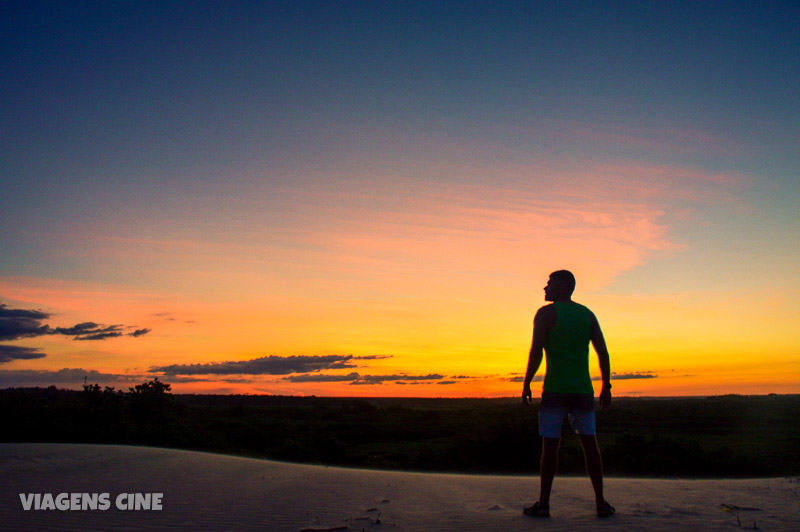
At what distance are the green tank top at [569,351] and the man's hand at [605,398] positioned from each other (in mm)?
335

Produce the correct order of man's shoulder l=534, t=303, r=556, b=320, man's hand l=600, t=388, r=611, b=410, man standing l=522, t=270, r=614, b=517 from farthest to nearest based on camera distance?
man's hand l=600, t=388, r=611, b=410 → man's shoulder l=534, t=303, r=556, b=320 → man standing l=522, t=270, r=614, b=517

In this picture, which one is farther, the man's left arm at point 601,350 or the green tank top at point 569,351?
the man's left arm at point 601,350

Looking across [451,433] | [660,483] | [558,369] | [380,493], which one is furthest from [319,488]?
[451,433]

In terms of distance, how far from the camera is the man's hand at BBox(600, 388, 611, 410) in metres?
5.87

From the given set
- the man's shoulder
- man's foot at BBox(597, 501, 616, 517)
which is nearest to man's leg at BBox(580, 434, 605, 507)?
man's foot at BBox(597, 501, 616, 517)

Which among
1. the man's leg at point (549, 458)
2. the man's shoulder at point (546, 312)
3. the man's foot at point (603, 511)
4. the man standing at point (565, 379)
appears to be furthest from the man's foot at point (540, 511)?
the man's shoulder at point (546, 312)

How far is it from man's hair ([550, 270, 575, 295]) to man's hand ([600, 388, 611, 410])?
1140 millimetres

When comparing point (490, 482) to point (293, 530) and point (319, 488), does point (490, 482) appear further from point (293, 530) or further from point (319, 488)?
point (293, 530)

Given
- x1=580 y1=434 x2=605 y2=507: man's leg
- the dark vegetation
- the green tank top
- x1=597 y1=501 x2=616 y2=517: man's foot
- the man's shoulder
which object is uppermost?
the man's shoulder

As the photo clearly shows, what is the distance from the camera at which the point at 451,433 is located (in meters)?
46.3

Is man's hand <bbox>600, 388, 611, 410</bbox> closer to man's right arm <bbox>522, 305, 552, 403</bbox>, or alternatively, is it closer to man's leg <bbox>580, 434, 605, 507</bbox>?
man's leg <bbox>580, 434, 605, 507</bbox>

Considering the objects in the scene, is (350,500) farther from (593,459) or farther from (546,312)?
(546,312)

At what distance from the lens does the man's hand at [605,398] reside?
5.87 meters

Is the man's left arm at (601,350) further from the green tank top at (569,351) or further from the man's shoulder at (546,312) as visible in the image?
the man's shoulder at (546,312)
